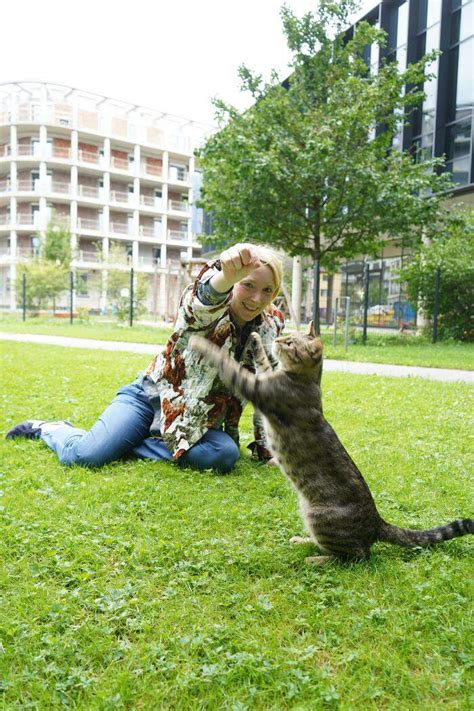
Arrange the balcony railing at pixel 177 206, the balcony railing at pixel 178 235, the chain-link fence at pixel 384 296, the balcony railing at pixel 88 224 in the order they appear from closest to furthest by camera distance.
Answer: the chain-link fence at pixel 384 296 → the balcony railing at pixel 88 224 → the balcony railing at pixel 178 235 → the balcony railing at pixel 177 206

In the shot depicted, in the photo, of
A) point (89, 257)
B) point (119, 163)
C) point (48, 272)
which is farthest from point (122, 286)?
point (119, 163)

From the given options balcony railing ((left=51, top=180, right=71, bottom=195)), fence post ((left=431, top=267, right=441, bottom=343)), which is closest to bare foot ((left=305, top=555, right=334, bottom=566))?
fence post ((left=431, top=267, right=441, bottom=343))

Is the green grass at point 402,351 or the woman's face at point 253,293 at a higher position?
the woman's face at point 253,293

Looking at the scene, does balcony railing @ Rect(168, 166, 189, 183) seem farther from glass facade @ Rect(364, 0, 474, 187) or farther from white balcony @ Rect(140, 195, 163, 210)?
glass facade @ Rect(364, 0, 474, 187)

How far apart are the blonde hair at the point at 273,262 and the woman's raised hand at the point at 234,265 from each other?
20 centimetres

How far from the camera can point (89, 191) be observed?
47531 mm

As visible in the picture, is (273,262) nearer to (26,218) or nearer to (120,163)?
(26,218)

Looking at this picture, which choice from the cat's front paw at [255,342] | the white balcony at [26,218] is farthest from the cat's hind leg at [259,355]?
the white balcony at [26,218]

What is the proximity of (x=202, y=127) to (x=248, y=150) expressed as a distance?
43.9m

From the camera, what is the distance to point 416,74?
14906mm

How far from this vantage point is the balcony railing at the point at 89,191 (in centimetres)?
4697

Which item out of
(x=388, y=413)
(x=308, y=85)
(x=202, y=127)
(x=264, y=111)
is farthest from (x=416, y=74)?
(x=202, y=127)

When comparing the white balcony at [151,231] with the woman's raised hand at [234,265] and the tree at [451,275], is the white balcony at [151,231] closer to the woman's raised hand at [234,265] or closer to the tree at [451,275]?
the tree at [451,275]

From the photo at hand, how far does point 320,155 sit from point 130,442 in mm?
11292
